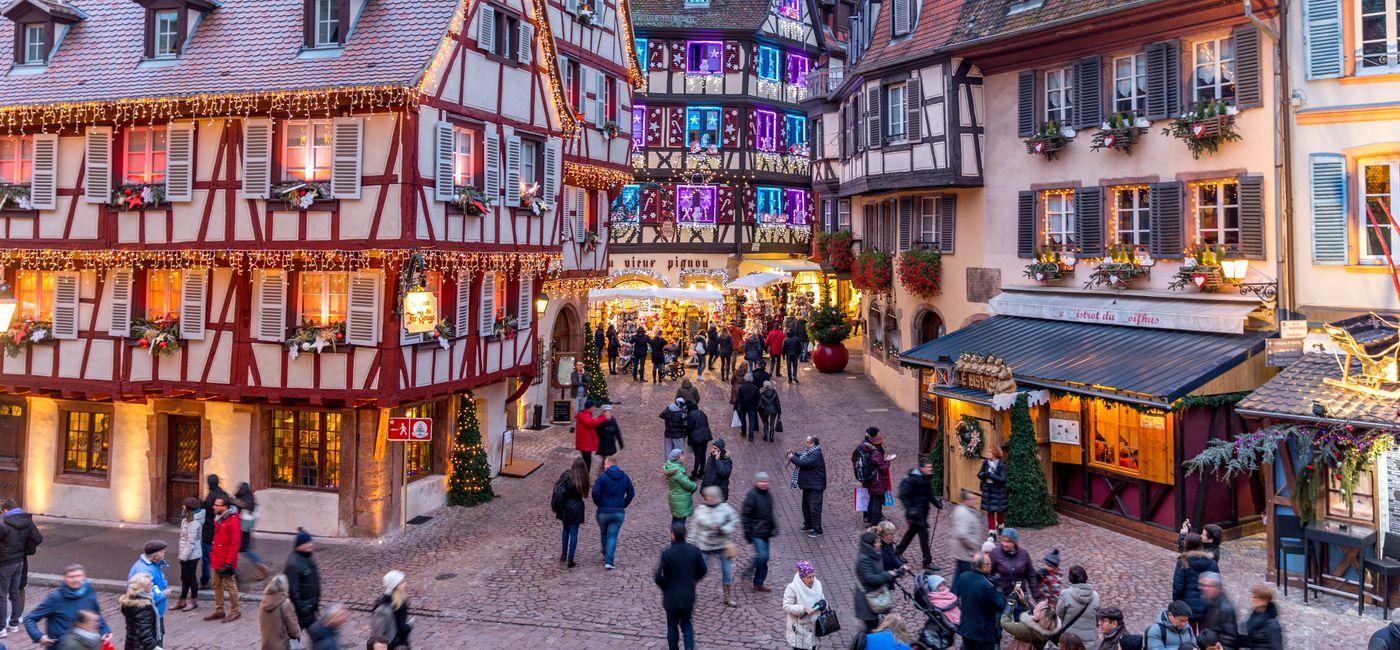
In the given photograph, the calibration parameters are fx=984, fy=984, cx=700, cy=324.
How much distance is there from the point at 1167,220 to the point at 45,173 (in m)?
20.3

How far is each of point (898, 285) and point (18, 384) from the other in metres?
20.5

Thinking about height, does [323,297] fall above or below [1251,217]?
below

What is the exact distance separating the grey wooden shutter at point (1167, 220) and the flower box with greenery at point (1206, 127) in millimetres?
748

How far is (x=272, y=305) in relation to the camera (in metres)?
16.6

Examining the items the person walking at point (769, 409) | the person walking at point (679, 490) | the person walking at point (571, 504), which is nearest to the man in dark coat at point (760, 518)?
the person walking at point (679, 490)

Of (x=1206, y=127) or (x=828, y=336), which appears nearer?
(x=1206, y=127)

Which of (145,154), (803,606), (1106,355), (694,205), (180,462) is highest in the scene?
(694,205)

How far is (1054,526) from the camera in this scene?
1627 cm

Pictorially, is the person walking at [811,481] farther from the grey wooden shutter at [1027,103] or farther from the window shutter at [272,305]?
the grey wooden shutter at [1027,103]

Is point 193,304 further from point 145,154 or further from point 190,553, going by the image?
point 190,553

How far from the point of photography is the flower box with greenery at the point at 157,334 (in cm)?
1694

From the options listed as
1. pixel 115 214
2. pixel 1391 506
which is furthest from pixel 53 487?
pixel 1391 506

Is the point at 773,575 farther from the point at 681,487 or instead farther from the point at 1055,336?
the point at 1055,336

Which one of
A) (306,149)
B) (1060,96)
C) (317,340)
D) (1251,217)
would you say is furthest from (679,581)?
(1060,96)
